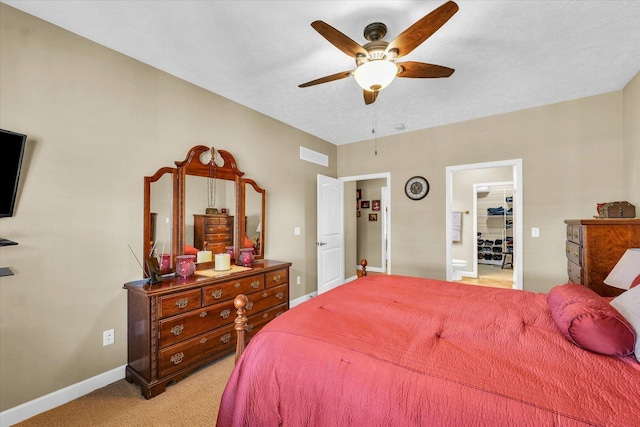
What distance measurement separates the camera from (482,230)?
715 centimetres

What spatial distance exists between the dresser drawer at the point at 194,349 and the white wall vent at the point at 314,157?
8.67 ft

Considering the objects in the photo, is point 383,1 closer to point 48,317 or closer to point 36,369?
point 48,317

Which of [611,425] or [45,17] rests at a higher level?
[45,17]

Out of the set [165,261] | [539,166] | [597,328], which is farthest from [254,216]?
[539,166]

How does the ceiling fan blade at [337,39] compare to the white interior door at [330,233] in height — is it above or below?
above

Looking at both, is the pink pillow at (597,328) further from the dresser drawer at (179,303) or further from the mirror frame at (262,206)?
the mirror frame at (262,206)

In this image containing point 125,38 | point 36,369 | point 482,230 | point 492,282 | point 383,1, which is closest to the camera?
point 383,1

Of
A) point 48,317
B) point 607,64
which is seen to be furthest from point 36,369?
point 607,64

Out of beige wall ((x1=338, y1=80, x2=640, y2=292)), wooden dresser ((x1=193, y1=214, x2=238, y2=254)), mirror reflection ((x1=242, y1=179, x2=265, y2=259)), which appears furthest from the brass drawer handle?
beige wall ((x1=338, y1=80, x2=640, y2=292))

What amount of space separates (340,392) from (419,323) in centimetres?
60

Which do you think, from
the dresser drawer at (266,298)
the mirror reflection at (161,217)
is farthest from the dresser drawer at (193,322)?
the mirror reflection at (161,217)

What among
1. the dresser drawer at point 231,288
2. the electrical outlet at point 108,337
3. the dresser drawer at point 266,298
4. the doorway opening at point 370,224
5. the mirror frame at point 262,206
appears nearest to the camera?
the electrical outlet at point 108,337

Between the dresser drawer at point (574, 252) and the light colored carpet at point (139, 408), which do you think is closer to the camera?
the light colored carpet at point (139, 408)

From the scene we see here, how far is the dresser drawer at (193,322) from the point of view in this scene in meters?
2.04
